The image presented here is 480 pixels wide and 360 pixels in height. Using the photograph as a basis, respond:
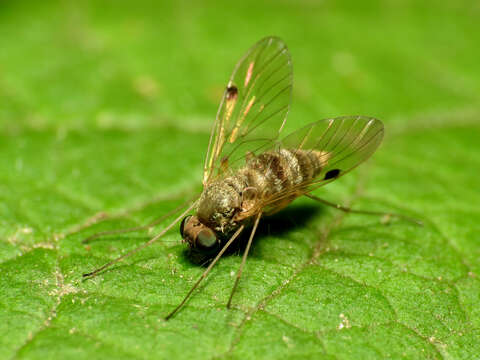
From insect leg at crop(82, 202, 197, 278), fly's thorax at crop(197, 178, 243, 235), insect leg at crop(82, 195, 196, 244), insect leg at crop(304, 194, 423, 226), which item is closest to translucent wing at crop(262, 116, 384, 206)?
fly's thorax at crop(197, 178, 243, 235)

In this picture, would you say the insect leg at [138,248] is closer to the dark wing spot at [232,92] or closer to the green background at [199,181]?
the green background at [199,181]

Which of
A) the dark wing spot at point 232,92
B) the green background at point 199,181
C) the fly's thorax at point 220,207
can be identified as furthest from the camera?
the dark wing spot at point 232,92

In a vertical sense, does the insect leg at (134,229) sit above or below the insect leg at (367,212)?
above

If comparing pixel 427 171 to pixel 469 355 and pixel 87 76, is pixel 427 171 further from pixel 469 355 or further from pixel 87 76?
pixel 87 76

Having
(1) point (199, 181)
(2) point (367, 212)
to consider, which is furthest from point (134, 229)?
(2) point (367, 212)

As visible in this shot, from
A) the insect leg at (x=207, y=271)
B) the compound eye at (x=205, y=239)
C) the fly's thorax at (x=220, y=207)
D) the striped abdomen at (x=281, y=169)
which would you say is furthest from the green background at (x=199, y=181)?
the striped abdomen at (x=281, y=169)

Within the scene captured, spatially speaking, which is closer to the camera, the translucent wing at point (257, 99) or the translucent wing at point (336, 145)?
the translucent wing at point (336, 145)

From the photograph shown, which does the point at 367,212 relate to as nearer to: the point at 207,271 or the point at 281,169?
the point at 281,169

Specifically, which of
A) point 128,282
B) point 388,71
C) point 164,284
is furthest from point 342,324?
point 388,71

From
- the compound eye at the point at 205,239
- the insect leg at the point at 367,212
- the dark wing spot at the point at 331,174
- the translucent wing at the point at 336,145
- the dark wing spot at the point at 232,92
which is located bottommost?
the insect leg at the point at 367,212
